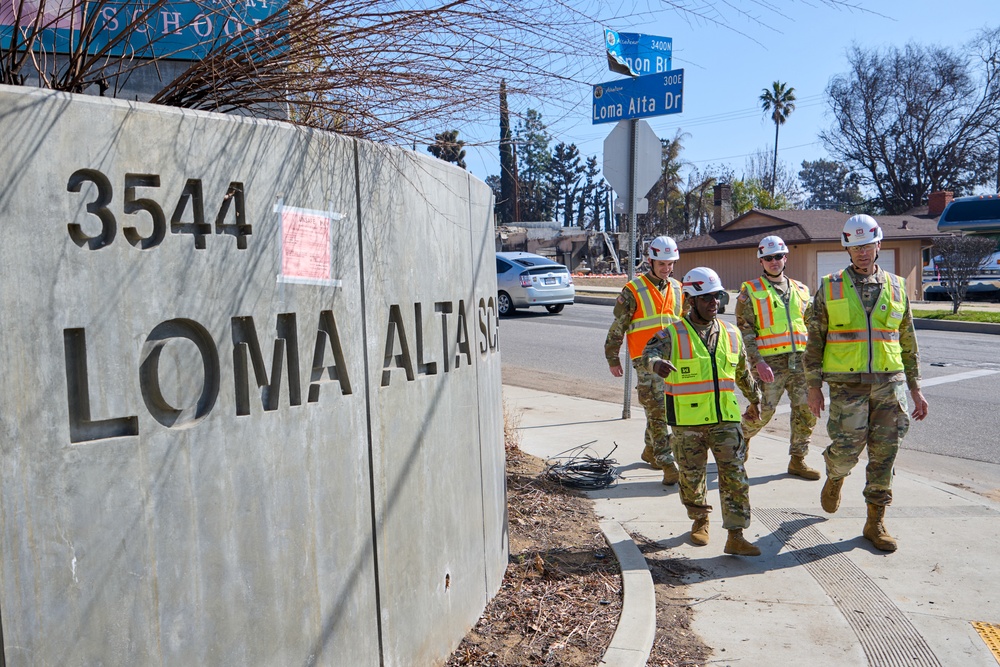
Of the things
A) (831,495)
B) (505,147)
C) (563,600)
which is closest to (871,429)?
(831,495)

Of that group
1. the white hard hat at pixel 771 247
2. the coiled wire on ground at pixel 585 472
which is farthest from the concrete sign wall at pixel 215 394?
the white hard hat at pixel 771 247

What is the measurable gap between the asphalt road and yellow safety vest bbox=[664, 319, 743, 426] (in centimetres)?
283

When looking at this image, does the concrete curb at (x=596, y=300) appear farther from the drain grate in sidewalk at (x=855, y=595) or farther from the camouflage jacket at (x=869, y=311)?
the drain grate in sidewalk at (x=855, y=595)

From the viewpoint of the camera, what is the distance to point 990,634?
4.50m

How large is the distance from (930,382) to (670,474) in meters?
6.72

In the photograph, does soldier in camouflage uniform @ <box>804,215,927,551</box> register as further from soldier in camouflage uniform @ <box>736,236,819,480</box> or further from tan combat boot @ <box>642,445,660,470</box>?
tan combat boot @ <box>642,445,660,470</box>

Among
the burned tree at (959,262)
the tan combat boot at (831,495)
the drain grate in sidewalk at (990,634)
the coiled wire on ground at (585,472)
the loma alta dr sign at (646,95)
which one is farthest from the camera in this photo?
the burned tree at (959,262)

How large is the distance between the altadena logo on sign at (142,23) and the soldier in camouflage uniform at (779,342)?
4855 millimetres

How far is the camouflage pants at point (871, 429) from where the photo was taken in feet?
19.1

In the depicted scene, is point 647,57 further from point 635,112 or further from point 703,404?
point 703,404

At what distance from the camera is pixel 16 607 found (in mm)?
2283

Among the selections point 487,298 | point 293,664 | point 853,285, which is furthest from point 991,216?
point 293,664

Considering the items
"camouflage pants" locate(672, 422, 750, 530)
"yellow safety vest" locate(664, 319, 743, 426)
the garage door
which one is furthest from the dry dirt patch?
the garage door

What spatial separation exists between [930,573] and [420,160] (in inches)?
150
